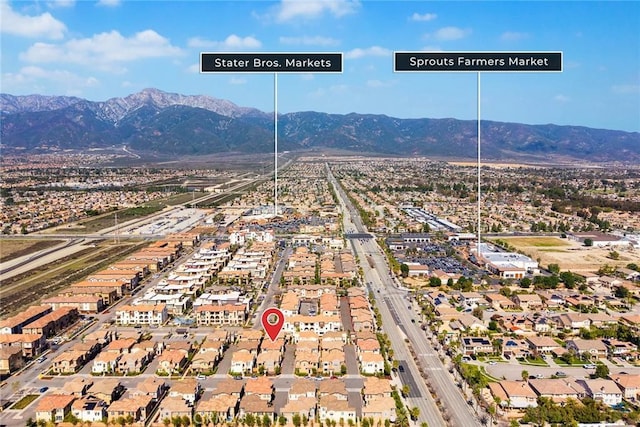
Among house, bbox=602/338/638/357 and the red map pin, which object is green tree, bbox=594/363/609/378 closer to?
house, bbox=602/338/638/357

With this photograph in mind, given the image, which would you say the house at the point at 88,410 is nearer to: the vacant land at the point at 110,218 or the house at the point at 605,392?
the house at the point at 605,392

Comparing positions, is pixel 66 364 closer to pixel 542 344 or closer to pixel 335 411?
pixel 335 411

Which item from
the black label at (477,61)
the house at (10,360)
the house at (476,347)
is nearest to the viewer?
the black label at (477,61)

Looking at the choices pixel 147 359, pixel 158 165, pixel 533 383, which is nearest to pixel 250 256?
pixel 147 359

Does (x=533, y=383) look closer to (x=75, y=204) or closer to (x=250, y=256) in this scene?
(x=250, y=256)

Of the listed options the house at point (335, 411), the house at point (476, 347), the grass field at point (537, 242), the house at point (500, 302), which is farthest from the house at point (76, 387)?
the grass field at point (537, 242)

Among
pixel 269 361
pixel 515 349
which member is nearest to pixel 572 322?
pixel 515 349
